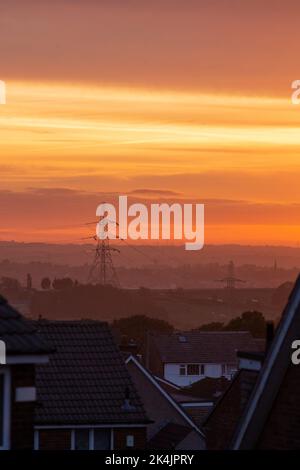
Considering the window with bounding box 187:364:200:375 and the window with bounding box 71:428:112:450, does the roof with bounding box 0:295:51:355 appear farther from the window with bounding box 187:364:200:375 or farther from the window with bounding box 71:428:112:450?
the window with bounding box 187:364:200:375

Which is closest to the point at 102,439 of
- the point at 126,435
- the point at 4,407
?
the point at 126,435

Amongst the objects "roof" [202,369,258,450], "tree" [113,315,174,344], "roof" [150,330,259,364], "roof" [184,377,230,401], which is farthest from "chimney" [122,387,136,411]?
"tree" [113,315,174,344]

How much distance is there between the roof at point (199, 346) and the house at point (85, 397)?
84780 millimetres

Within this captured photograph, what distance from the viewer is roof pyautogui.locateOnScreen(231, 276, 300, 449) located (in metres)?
19.7

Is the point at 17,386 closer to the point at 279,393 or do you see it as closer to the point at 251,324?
the point at 279,393

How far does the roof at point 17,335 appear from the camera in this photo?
58.0 ft

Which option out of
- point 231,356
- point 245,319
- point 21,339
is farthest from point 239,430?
point 245,319

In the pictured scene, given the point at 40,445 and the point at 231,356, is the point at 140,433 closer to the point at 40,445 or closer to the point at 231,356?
the point at 40,445

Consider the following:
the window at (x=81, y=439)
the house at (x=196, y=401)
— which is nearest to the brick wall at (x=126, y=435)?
the window at (x=81, y=439)

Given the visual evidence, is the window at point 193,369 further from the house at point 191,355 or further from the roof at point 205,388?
the roof at point 205,388

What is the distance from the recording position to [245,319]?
15000 cm

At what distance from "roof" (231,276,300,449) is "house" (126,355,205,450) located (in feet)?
121

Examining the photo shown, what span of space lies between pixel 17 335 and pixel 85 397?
2067 cm

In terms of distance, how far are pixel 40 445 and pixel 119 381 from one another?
11.4 ft
